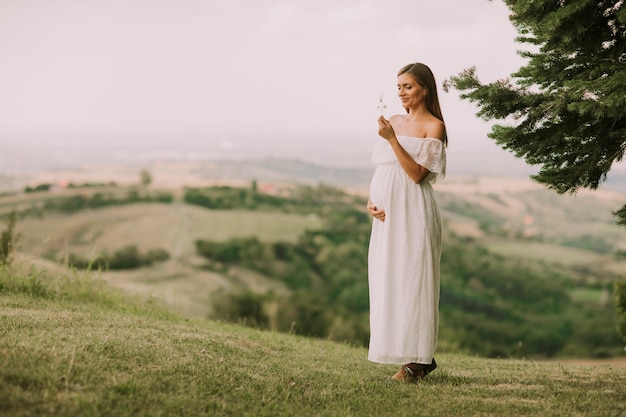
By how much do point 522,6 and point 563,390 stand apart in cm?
289

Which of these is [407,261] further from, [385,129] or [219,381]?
[219,381]

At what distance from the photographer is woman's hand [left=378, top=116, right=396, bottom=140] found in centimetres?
468

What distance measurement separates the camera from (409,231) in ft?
15.8

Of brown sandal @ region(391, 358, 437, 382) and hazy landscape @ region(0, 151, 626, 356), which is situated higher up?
brown sandal @ region(391, 358, 437, 382)

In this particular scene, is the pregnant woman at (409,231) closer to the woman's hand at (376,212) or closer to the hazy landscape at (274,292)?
the woman's hand at (376,212)

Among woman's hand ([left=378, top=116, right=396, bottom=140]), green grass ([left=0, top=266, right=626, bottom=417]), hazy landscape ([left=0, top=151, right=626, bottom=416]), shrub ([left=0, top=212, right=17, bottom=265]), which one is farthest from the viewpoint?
shrub ([left=0, top=212, right=17, bottom=265])

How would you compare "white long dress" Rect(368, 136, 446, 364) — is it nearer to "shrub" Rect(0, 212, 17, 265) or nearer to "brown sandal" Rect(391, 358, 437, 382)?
"brown sandal" Rect(391, 358, 437, 382)

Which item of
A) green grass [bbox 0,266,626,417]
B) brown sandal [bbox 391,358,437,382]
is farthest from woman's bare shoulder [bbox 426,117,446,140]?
green grass [bbox 0,266,626,417]

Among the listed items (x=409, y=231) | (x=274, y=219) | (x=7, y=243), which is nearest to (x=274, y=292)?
(x=274, y=219)

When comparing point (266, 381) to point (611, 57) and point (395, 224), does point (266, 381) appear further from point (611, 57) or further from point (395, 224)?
point (611, 57)

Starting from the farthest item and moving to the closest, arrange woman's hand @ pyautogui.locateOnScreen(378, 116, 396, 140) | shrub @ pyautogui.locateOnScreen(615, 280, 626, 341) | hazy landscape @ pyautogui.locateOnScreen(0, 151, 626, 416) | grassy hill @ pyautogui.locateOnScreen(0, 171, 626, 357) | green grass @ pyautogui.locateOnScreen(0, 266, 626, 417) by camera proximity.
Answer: grassy hill @ pyautogui.locateOnScreen(0, 171, 626, 357), shrub @ pyautogui.locateOnScreen(615, 280, 626, 341), woman's hand @ pyautogui.locateOnScreen(378, 116, 396, 140), hazy landscape @ pyautogui.locateOnScreen(0, 151, 626, 416), green grass @ pyautogui.locateOnScreen(0, 266, 626, 417)

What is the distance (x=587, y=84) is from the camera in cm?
446

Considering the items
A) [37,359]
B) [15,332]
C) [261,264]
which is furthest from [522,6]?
[261,264]

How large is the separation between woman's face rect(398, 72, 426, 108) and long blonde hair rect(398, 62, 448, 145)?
27 millimetres
